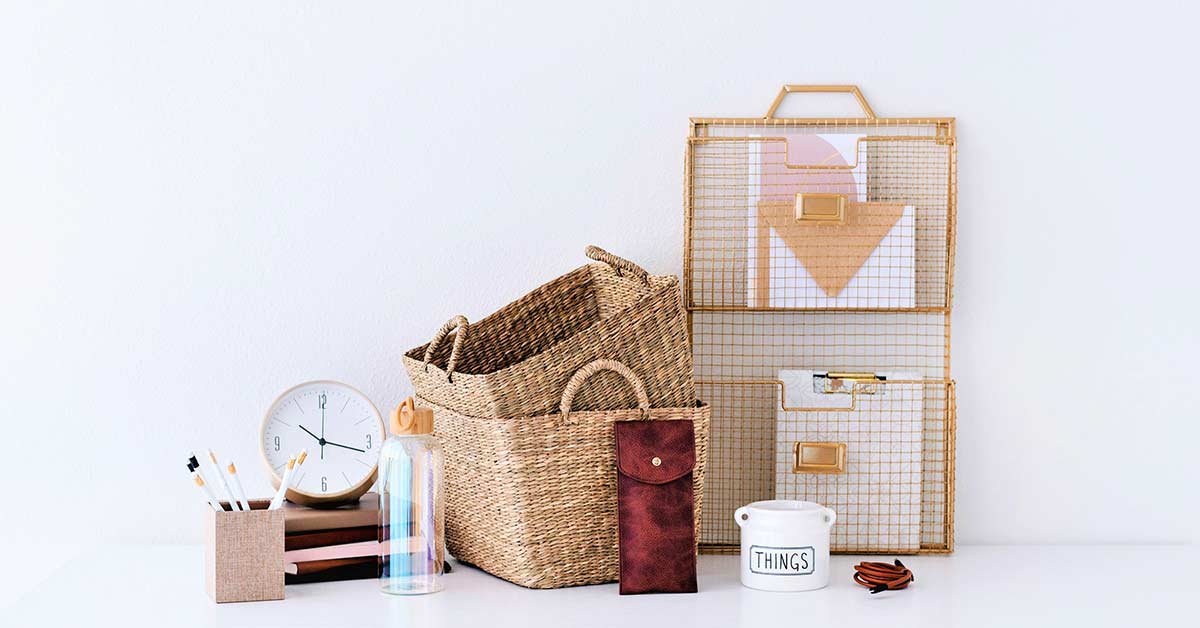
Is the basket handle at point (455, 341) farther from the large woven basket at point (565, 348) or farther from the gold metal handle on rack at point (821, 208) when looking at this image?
the gold metal handle on rack at point (821, 208)

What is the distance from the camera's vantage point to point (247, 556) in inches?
52.7

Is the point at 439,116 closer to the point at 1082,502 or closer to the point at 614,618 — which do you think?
the point at 614,618

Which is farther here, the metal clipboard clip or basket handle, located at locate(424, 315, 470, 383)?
the metal clipboard clip

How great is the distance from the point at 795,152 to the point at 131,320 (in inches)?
40.9

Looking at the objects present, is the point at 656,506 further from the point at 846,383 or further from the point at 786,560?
the point at 846,383

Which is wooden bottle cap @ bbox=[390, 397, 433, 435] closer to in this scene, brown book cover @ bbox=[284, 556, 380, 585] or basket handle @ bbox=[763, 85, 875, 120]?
brown book cover @ bbox=[284, 556, 380, 585]

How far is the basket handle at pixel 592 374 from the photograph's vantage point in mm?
1393

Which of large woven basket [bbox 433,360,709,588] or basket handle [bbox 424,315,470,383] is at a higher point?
basket handle [bbox 424,315,470,383]

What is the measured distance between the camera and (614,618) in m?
1.29

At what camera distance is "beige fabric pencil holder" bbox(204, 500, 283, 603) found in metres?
1.33

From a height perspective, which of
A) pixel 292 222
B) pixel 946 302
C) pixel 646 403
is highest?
pixel 292 222

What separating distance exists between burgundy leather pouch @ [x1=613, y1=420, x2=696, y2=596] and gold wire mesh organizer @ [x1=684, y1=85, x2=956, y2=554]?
0.29 metres

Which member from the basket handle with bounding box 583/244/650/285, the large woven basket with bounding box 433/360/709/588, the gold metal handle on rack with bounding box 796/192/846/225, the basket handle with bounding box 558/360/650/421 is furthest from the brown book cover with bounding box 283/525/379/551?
the gold metal handle on rack with bounding box 796/192/846/225

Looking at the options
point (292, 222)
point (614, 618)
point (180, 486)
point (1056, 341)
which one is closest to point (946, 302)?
point (1056, 341)
